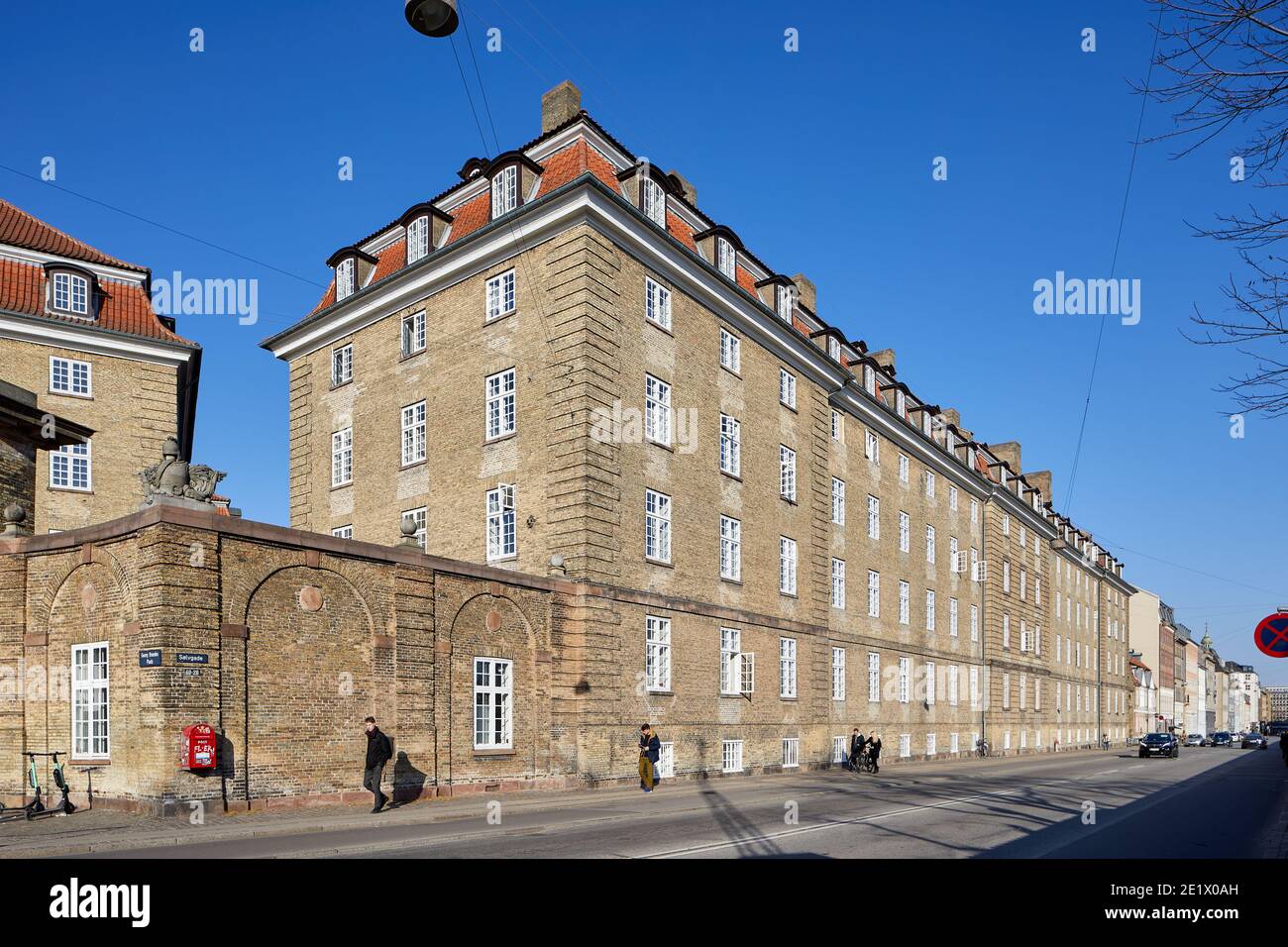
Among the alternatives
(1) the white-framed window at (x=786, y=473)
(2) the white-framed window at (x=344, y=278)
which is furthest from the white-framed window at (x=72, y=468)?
(1) the white-framed window at (x=786, y=473)

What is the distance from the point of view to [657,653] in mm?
28500

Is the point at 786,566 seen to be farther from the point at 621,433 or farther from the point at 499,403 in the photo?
the point at 499,403

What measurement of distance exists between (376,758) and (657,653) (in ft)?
35.8

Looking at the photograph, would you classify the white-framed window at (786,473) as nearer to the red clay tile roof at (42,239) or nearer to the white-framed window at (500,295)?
the white-framed window at (500,295)

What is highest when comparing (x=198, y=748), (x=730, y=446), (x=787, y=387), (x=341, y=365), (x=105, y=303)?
(x=105, y=303)

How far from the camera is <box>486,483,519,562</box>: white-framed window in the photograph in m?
28.0

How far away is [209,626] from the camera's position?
18.0 meters

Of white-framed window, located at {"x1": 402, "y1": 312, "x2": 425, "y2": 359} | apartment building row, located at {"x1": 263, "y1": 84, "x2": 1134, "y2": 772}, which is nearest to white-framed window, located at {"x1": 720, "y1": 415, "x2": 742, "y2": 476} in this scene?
apartment building row, located at {"x1": 263, "y1": 84, "x2": 1134, "y2": 772}

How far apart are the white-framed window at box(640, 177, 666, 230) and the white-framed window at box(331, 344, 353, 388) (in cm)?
1164

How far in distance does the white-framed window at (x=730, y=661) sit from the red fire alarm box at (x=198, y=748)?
17.1 meters

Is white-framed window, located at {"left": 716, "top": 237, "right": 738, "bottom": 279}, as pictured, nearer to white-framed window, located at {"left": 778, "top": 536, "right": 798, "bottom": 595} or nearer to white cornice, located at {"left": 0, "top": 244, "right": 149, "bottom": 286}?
white-framed window, located at {"left": 778, "top": 536, "right": 798, "bottom": 595}

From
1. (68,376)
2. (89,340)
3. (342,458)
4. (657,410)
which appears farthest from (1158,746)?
(68,376)
